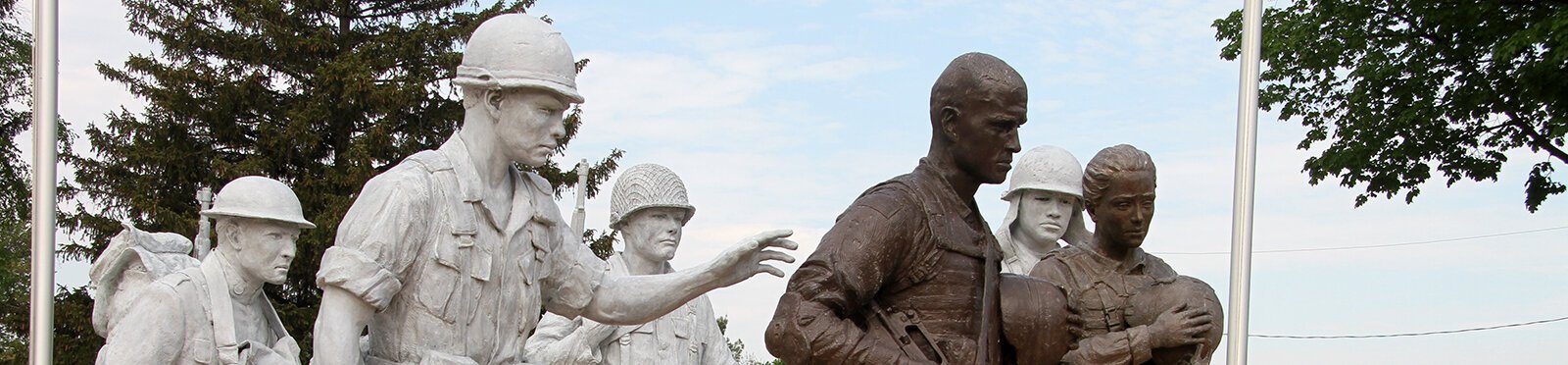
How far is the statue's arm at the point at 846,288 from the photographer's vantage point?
513cm

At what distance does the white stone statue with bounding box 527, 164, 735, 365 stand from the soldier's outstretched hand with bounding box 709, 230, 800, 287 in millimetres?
3963

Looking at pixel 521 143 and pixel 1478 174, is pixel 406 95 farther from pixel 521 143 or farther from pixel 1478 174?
pixel 521 143

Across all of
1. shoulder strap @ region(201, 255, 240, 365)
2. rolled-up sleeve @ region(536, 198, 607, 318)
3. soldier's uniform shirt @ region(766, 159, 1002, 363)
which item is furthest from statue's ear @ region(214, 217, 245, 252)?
soldier's uniform shirt @ region(766, 159, 1002, 363)

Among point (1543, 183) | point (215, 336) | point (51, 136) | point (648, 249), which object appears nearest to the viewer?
point (51, 136)

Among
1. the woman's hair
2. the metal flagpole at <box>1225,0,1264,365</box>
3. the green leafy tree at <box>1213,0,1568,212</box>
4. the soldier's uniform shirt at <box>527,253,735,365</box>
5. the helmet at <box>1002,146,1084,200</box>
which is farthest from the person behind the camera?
the green leafy tree at <box>1213,0,1568,212</box>

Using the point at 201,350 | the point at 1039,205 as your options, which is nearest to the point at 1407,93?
the point at 1039,205

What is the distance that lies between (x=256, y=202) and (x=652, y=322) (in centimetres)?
→ 263

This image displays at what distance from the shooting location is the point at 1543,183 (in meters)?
20.0

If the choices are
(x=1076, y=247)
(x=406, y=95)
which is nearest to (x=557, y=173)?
(x=406, y=95)

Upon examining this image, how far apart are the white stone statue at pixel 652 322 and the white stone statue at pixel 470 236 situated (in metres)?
4.04

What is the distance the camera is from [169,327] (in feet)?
26.9

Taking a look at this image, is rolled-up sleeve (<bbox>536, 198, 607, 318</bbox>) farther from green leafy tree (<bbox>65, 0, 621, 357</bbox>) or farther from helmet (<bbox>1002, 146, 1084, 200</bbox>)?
green leafy tree (<bbox>65, 0, 621, 357</bbox>)

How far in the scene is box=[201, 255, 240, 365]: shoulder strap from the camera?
849cm

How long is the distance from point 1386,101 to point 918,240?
15.8 meters
